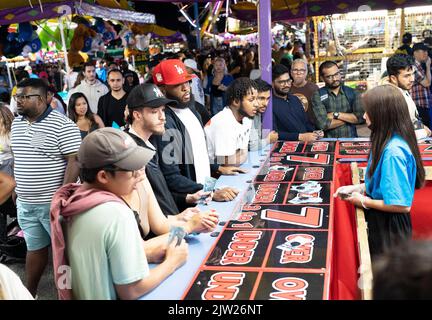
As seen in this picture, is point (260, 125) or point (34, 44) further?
point (34, 44)

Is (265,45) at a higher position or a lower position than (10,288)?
higher

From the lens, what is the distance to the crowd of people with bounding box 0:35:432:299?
5.26 feet

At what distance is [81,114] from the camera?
486cm

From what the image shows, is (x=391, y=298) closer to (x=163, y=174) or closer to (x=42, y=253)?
(x=163, y=174)

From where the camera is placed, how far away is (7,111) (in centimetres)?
419

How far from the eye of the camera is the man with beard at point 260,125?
3822 millimetres

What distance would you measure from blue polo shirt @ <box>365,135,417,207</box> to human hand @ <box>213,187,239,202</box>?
86 cm

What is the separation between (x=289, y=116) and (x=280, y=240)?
247 cm

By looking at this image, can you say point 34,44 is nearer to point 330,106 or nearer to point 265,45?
point 265,45

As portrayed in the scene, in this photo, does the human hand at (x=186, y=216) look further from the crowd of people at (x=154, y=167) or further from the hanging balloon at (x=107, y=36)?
the hanging balloon at (x=107, y=36)

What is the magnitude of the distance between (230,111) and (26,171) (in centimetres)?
151

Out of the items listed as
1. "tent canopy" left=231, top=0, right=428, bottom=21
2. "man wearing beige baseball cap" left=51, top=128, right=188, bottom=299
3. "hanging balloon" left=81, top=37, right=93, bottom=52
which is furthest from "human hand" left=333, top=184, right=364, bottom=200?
"hanging balloon" left=81, top=37, right=93, bottom=52

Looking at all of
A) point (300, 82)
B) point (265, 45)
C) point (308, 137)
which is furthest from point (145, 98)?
point (300, 82)

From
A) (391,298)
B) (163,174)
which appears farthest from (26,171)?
(391,298)
